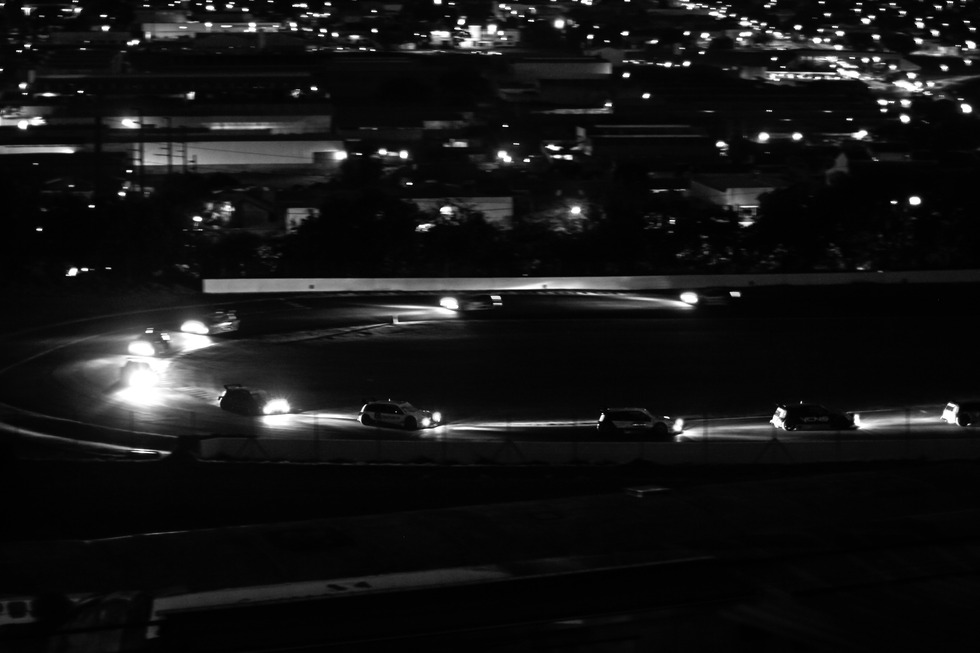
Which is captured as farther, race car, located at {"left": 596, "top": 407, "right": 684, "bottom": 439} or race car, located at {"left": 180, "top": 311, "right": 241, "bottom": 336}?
race car, located at {"left": 180, "top": 311, "right": 241, "bottom": 336}

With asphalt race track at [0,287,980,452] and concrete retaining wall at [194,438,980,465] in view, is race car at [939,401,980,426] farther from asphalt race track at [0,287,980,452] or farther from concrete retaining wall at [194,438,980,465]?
concrete retaining wall at [194,438,980,465]

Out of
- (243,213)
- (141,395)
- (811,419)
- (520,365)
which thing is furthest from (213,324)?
(243,213)

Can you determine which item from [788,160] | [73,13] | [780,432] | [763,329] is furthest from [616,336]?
[73,13]

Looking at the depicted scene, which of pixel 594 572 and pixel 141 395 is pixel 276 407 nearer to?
pixel 141 395

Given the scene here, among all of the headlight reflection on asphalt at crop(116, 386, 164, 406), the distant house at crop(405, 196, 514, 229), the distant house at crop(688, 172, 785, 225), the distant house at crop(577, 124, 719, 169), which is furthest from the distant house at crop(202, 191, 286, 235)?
the headlight reflection on asphalt at crop(116, 386, 164, 406)

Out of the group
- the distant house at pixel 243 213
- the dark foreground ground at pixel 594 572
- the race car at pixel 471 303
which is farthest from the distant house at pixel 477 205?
the dark foreground ground at pixel 594 572

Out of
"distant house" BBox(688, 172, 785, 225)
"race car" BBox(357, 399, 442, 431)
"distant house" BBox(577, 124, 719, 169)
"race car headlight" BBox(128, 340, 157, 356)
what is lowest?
"distant house" BBox(577, 124, 719, 169)

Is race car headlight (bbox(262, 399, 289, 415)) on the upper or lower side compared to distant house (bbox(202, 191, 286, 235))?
upper

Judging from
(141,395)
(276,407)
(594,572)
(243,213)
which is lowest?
(243,213)
